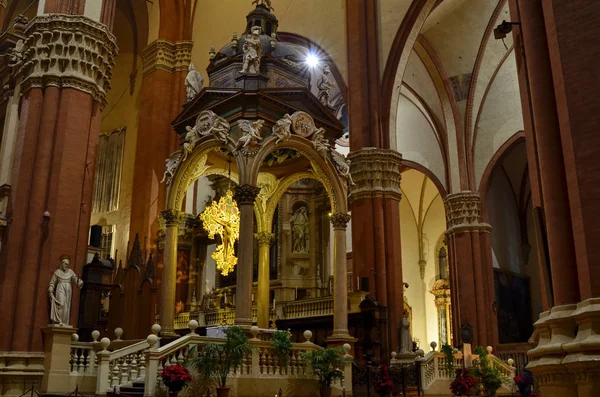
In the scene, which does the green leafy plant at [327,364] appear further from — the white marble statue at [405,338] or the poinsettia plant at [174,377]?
the white marble statue at [405,338]

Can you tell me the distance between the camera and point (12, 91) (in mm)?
14258

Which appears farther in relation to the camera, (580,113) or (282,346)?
(282,346)

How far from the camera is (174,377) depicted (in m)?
8.72

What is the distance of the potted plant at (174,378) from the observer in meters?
8.73

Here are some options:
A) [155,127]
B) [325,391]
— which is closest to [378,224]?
[325,391]

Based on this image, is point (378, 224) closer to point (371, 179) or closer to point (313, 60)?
point (371, 179)

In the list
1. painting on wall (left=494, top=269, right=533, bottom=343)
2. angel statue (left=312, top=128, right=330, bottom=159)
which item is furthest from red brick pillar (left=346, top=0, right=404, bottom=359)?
painting on wall (left=494, top=269, right=533, bottom=343)

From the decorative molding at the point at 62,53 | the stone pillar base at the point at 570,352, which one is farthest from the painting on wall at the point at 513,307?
the stone pillar base at the point at 570,352

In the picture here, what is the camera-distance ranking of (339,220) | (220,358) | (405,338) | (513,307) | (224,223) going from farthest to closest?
(513,307) < (405,338) < (224,223) < (339,220) < (220,358)

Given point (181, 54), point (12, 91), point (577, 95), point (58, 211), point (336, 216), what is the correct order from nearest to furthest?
point (577, 95)
point (58, 211)
point (336, 216)
point (12, 91)
point (181, 54)

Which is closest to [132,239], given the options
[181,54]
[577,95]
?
[181,54]

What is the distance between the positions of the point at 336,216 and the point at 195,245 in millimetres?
10065

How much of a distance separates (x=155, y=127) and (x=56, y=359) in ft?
36.4

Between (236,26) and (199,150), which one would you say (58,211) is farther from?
(236,26)
